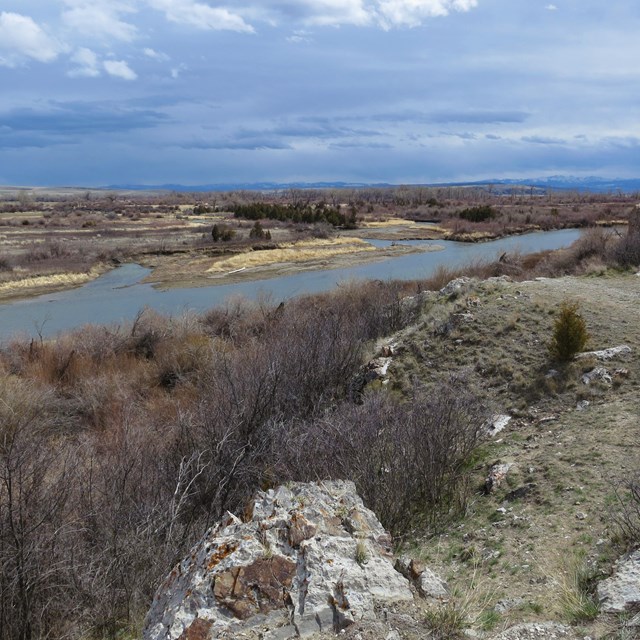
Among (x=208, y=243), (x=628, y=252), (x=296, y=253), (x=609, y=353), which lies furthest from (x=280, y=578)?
(x=208, y=243)

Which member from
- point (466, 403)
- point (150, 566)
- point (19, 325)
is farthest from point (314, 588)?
point (19, 325)

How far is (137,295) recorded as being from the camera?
35.0 m

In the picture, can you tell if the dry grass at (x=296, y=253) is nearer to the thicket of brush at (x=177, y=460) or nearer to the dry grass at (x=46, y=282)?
the dry grass at (x=46, y=282)

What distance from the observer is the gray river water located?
2892 cm

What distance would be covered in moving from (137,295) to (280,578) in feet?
107

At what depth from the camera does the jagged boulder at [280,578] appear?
3938mm

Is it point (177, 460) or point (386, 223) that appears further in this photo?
point (386, 223)

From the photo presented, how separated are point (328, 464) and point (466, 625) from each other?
3895mm

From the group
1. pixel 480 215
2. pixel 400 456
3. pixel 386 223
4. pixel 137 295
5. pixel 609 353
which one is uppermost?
pixel 480 215

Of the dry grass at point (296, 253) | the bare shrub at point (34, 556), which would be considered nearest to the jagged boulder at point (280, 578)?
the bare shrub at point (34, 556)

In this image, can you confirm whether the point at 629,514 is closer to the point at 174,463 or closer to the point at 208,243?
the point at 174,463

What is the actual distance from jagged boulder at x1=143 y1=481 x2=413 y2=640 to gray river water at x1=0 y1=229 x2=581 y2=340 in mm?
20631

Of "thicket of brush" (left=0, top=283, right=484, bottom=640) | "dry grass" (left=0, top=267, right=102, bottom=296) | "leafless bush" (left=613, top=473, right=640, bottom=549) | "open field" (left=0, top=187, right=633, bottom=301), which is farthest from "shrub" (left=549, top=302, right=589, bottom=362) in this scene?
"dry grass" (left=0, top=267, right=102, bottom=296)

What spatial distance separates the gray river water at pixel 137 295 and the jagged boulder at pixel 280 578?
2063cm
